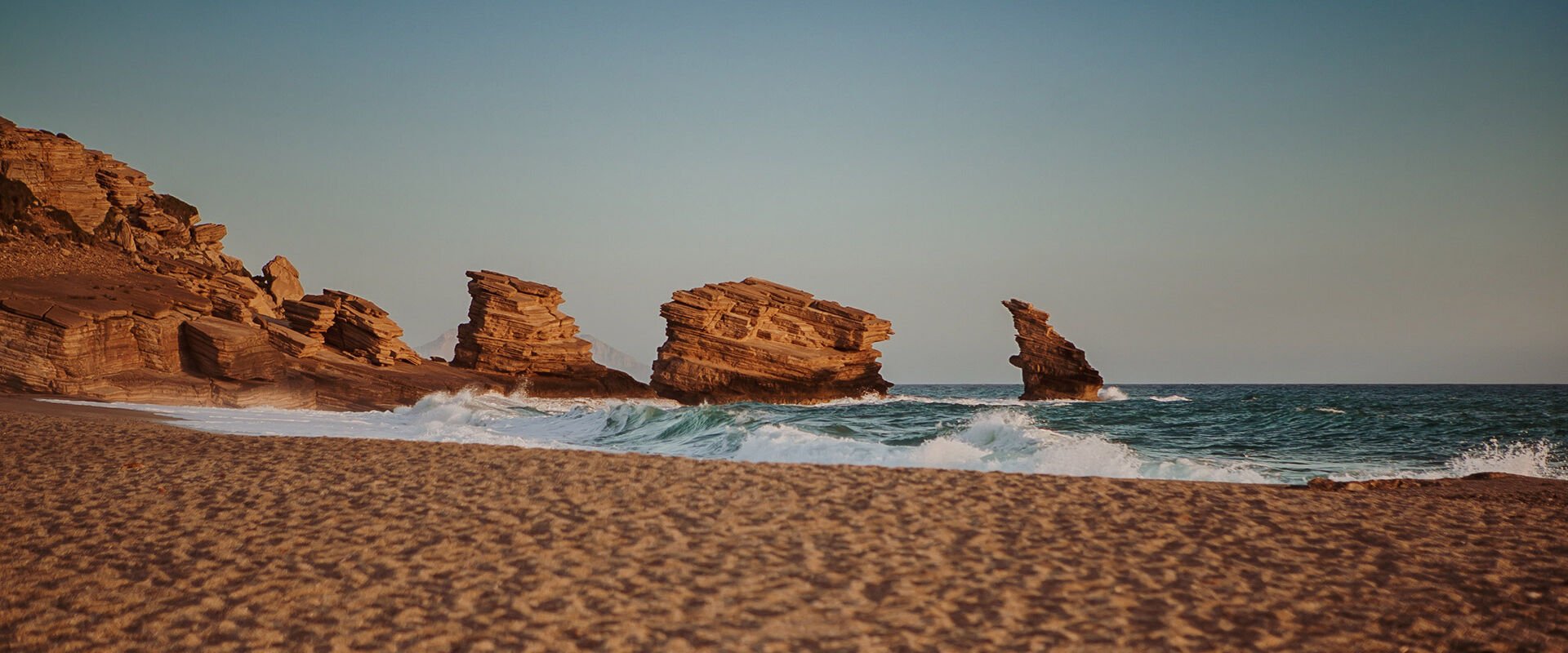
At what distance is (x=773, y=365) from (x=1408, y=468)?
34.9 m

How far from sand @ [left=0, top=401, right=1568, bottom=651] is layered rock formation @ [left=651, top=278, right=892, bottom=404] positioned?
38196 mm

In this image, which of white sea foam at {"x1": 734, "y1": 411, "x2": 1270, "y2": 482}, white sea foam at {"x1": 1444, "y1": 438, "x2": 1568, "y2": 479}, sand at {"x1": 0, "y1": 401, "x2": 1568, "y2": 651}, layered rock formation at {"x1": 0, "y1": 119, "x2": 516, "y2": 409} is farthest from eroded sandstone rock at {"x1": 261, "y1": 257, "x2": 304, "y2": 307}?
white sea foam at {"x1": 1444, "y1": 438, "x2": 1568, "y2": 479}

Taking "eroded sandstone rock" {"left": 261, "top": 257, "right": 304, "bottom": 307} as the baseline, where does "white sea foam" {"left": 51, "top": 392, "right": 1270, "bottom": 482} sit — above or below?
below

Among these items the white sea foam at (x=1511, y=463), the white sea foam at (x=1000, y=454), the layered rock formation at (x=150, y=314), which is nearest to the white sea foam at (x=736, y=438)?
the white sea foam at (x=1000, y=454)

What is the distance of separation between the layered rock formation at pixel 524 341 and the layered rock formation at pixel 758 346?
4.19 m

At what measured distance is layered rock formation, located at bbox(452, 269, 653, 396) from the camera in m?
45.6

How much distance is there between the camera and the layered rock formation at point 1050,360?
59250mm

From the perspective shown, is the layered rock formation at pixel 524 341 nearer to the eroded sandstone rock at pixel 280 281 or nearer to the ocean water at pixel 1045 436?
the ocean water at pixel 1045 436

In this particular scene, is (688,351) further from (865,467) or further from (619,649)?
(619,649)

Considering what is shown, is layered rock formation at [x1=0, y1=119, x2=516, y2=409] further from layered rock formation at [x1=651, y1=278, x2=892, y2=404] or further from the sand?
the sand

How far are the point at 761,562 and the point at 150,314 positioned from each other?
34844mm

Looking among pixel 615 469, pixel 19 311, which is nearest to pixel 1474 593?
pixel 615 469

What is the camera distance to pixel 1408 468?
1736 centimetres

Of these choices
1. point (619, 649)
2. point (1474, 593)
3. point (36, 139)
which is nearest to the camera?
point (619, 649)
